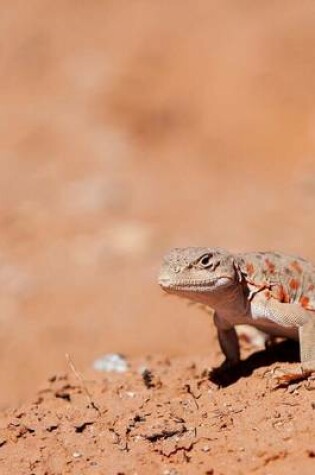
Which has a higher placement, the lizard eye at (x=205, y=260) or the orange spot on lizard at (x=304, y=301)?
the lizard eye at (x=205, y=260)

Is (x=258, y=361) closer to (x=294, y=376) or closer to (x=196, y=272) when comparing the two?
(x=294, y=376)

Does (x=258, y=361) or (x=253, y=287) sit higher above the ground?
(x=253, y=287)

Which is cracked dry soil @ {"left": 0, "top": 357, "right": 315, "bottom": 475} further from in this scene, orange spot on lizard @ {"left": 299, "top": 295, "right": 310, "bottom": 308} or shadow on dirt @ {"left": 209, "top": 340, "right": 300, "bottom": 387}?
orange spot on lizard @ {"left": 299, "top": 295, "right": 310, "bottom": 308}

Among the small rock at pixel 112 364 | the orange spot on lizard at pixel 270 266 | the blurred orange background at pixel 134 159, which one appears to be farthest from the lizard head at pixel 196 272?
the blurred orange background at pixel 134 159

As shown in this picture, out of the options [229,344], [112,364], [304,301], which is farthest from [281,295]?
[112,364]

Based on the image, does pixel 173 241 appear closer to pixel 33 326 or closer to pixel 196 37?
pixel 33 326

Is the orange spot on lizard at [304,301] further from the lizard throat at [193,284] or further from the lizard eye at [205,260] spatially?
the lizard eye at [205,260]

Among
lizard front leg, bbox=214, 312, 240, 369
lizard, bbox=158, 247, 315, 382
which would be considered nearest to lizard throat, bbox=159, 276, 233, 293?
lizard, bbox=158, 247, 315, 382
